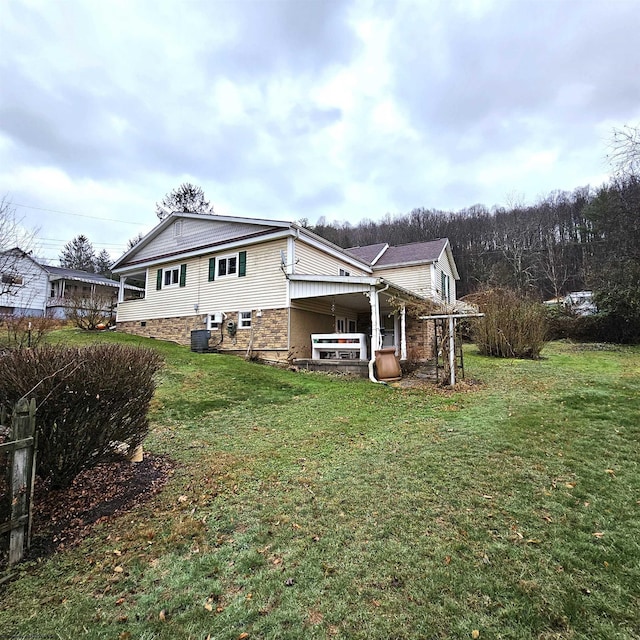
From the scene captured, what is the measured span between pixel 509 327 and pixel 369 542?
1342cm

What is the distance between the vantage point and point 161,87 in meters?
11.4

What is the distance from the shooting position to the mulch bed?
9.51ft

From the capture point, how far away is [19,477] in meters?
2.55

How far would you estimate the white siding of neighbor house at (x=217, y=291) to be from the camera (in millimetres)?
13484

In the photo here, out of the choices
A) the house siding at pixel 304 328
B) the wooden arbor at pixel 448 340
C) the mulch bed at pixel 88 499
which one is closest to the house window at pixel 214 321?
the house siding at pixel 304 328

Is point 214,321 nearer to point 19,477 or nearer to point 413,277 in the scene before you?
point 413,277

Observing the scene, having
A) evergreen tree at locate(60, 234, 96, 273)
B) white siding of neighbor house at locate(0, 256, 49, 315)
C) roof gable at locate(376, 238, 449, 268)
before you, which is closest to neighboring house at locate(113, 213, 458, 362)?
roof gable at locate(376, 238, 449, 268)

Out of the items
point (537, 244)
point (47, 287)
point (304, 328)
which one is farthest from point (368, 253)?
point (47, 287)

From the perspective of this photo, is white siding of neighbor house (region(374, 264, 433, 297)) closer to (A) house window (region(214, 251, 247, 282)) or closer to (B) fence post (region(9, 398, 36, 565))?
(A) house window (region(214, 251, 247, 282))

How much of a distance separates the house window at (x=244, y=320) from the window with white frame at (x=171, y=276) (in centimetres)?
470

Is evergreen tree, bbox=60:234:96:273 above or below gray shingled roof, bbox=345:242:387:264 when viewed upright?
above

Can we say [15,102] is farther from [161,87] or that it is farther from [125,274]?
[125,274]

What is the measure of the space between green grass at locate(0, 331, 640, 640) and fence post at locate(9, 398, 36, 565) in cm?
20

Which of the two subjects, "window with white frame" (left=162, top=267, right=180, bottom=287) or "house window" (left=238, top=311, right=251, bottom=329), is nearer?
"house window" (left=238, top=311, right=251, bottom=329)
